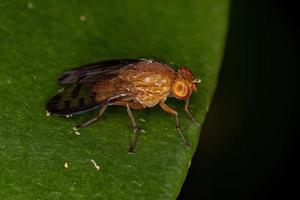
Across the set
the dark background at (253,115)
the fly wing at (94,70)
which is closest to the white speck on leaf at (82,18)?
the fly wing at (94,70)

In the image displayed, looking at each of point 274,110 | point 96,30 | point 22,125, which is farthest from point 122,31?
point 274,110

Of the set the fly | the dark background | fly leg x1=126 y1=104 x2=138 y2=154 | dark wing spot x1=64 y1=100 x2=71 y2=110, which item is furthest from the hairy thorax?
the dark background

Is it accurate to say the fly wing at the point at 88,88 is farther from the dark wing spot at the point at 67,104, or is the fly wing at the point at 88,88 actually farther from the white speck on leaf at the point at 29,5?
the white speck on leaf at the point at 29,5

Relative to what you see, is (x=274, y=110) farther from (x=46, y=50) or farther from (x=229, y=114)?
(x=46, y=50)

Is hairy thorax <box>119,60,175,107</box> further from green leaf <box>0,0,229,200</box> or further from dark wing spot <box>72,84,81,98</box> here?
dark wing spot <box>72,84,81,98</box>

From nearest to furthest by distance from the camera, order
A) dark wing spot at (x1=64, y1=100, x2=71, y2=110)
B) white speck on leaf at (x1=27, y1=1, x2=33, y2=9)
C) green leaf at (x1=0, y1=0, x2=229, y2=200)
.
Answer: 1. green leaf at (x1=0, y1=0, x2=229, y2=200)
2. dark wing spot at (x1=64, y1=100, x2=71, y2=110)
3. white speck on leaf at (x1=27, y1=1, x2=33, y2=9)
